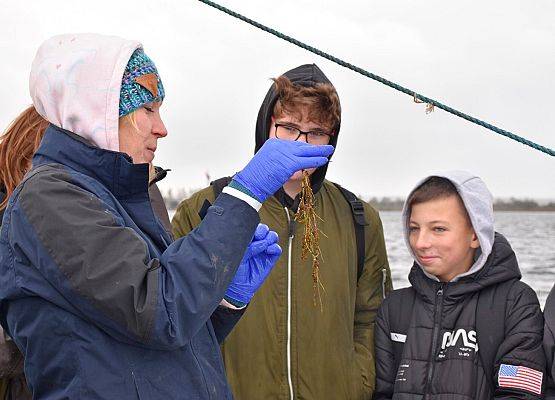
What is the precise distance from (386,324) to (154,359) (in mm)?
1673

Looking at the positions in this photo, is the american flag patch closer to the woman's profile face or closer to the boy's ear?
the boy's ear

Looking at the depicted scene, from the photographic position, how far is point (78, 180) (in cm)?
198

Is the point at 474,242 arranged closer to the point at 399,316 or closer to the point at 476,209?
the point at 476,209

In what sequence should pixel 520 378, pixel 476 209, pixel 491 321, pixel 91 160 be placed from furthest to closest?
pixel 476 209, pixel 491 321, pixel 520 378, pixel 91 160

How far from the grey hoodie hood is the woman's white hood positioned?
1851 mm

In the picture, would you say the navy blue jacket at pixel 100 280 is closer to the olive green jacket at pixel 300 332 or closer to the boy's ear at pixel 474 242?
the olive green jacket at pixel 300 332

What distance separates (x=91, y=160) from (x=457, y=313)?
6.16ft

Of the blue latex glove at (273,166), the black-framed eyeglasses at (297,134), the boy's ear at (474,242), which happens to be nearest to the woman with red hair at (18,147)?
the black-framed eyeglasses at (297,134)

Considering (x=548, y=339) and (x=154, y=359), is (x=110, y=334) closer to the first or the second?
(x=154, y=359)

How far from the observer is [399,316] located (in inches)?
135

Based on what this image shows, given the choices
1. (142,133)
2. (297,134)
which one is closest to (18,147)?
(142,133)

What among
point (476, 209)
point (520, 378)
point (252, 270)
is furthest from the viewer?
point (476, 209)

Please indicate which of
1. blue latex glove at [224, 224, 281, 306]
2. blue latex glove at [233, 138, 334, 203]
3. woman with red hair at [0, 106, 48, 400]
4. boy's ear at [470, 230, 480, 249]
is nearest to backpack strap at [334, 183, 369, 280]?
boy's ear at [470, 230, 480, 249]

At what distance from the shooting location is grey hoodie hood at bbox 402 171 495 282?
11.1 ft
